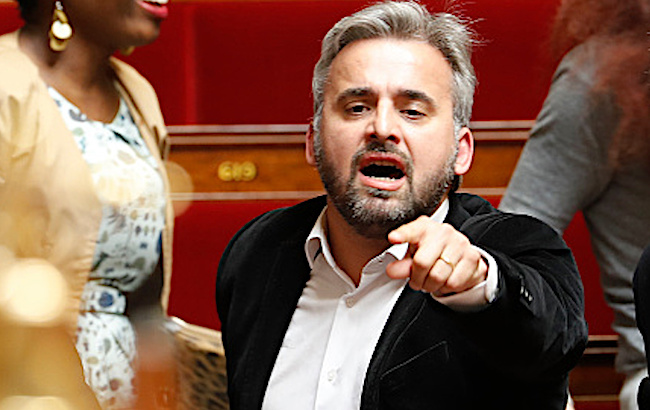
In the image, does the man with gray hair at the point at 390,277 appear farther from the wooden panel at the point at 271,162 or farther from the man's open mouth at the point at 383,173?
→ the wooden panel at the point at 271,162

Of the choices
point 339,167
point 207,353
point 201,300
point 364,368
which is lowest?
point 201,300

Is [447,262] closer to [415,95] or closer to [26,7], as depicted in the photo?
[415,95]

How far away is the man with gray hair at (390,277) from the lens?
58cm

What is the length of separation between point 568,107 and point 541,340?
0.37 metres

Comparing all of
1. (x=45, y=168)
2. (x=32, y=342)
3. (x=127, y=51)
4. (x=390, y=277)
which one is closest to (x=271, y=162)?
(x=127, y=51)

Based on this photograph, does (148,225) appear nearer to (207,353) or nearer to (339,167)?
(207,353)

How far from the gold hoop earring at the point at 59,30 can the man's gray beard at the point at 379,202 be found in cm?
34

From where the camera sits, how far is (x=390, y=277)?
22.3 inches

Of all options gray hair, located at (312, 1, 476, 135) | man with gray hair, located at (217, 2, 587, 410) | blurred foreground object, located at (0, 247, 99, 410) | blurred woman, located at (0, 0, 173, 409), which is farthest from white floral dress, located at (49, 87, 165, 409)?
blurred foreground object, located at (0, 247, 99, 410)

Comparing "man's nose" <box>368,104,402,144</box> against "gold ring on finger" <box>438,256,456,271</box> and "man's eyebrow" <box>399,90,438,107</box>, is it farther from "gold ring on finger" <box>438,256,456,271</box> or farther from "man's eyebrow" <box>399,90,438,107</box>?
"gold ring on finger" <box>438,256,456,271</box>

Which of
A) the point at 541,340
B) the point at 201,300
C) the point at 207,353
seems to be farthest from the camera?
the point at 201,300

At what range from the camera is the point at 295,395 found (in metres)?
0.72

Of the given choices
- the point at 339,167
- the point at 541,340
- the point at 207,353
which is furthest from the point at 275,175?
the point at 541,340

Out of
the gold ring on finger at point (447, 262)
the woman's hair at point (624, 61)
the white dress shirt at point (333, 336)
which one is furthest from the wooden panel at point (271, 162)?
the gold ring on finger at point (447, 262)
